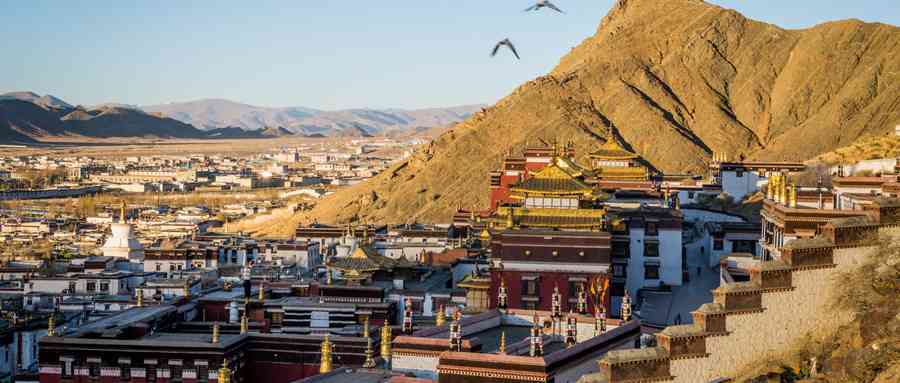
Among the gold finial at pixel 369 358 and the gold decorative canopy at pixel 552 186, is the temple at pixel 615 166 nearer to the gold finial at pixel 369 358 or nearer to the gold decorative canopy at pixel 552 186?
the gold decorative canopy at pixel 552 186

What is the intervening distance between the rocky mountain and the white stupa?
42.4 m

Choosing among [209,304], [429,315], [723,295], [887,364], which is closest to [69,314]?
[209,304]

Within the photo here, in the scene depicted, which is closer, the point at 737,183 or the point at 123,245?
the point at 123,245

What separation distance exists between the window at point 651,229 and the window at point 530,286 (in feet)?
32.9

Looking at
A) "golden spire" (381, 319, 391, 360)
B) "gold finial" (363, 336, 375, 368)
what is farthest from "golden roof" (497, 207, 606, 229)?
"golden spire" (381, 319, 391, 360)

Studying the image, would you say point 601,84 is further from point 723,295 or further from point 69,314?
point 723,295

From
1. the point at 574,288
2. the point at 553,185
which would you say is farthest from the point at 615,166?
the point at 574,288

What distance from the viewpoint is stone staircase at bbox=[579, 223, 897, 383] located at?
26.5m

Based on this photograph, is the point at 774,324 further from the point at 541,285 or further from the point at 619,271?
the point at 619,271

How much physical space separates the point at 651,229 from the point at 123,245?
36.0 meters

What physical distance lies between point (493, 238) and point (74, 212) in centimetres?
11654

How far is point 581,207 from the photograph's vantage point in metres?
50.7

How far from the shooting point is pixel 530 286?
151ft

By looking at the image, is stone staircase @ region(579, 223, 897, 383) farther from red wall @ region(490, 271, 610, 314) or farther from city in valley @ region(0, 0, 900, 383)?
red wall @ region(490, 271, 610, 314)
